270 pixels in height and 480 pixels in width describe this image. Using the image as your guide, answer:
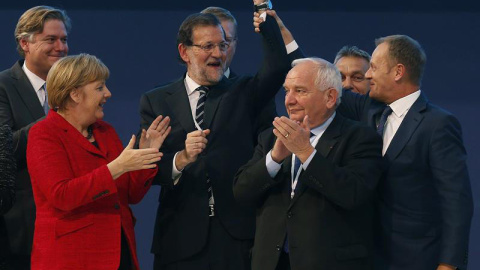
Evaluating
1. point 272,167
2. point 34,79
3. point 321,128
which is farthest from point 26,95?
point 321,128

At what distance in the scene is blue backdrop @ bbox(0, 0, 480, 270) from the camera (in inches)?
233

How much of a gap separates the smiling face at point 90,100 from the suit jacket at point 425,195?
117 cm

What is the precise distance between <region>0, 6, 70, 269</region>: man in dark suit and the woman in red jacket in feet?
1.17

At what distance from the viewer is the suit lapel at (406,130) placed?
11.8 feet

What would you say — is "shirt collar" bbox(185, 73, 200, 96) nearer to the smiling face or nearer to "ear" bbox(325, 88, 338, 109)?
the smiling face

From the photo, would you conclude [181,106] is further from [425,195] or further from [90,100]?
[425,195]

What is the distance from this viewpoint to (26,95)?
410cm

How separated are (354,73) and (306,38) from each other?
1306 mm

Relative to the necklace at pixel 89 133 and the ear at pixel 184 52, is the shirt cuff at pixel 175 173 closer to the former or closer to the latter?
the necklace at pixel 89 133

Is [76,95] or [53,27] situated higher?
[53,27]

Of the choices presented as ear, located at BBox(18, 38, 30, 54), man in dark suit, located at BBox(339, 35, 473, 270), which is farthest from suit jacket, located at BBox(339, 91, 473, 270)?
ear, located at BBox(18, 38, 30, 54)

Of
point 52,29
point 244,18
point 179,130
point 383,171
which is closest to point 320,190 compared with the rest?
point 383,171

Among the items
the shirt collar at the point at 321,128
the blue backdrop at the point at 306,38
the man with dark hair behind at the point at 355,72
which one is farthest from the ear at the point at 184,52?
the blue backdrop at the point at 306,38

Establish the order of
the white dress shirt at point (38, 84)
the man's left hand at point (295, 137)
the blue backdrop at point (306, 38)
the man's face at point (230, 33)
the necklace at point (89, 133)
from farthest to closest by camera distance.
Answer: the blue backdrop at point (306, 38), the man's face at point (230, 33), the white dress shirt at point (38, 84), the necklace at point (89, 133), the man's left hand at point (295, 137)
